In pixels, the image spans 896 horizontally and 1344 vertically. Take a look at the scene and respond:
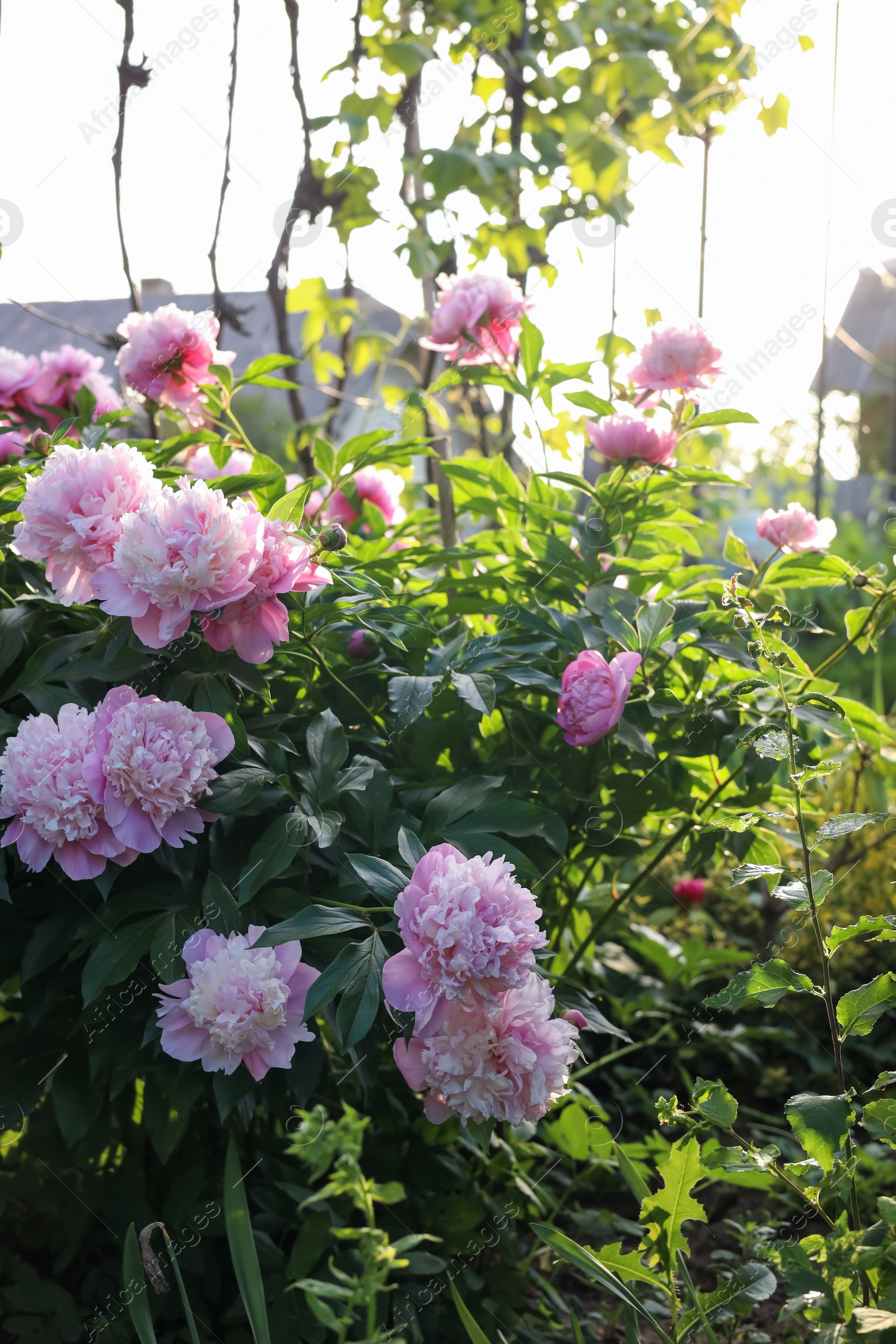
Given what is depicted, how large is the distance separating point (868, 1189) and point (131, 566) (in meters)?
1.64

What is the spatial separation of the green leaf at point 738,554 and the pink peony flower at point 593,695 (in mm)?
352

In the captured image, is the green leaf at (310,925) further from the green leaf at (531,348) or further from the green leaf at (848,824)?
the green leaf at (531,348)

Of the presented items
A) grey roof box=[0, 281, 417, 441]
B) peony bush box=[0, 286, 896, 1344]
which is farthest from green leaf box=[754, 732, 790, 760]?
grey roof box=[0, 281, 417, 441]

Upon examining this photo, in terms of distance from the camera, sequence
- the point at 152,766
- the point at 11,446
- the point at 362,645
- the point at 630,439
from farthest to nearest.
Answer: the point at 11,446, the point at 630,439, the point at 362,645, the point at 152,766

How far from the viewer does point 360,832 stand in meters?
1.10

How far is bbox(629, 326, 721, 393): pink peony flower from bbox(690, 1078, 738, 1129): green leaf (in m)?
0.91

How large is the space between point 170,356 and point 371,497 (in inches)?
16.7

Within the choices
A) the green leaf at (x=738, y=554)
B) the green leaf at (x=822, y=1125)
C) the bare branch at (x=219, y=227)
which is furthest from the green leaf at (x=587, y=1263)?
the bare branch at (x=219, y=227)

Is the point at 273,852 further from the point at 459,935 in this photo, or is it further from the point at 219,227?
the point at 219,227

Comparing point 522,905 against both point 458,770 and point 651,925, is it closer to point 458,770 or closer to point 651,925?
point 458,770

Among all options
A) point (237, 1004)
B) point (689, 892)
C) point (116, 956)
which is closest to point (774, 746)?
point (237, 1004)

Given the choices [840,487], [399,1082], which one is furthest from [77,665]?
[840,487]

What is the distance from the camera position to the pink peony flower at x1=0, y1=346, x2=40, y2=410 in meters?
1.58

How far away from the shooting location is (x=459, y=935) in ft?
2.59
